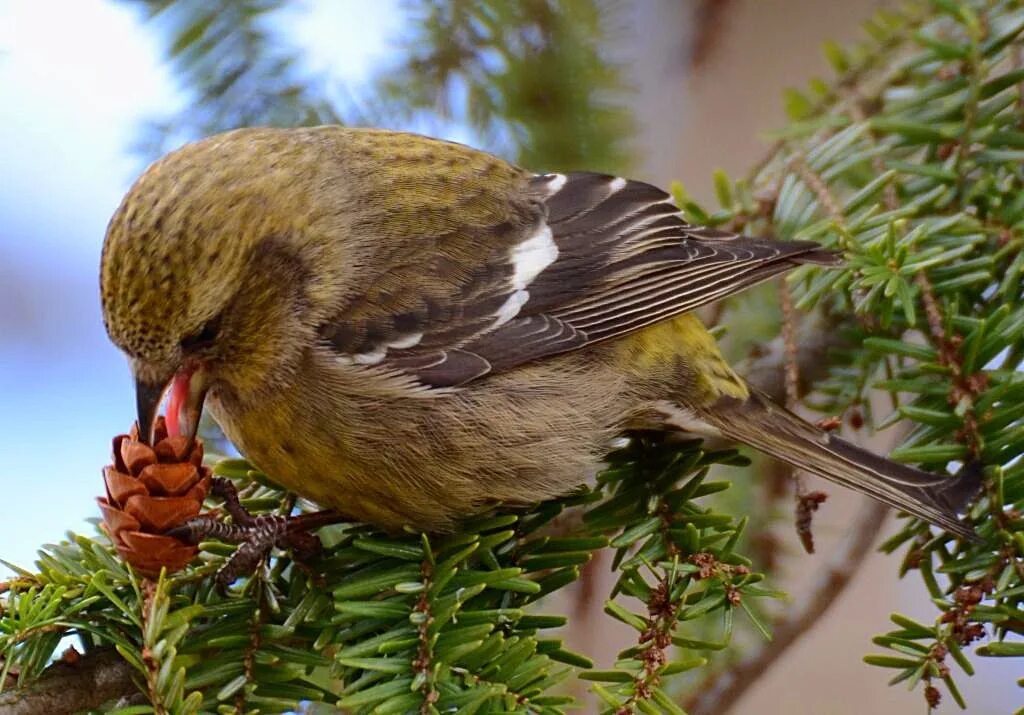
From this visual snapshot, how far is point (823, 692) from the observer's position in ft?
10.1

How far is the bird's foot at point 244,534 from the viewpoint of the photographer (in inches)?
49.4

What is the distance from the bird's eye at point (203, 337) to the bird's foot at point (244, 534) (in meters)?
0.19

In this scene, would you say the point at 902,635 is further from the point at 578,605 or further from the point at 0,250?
the point at 0,250

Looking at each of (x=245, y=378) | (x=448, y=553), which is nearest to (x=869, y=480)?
(x=448, y=553)

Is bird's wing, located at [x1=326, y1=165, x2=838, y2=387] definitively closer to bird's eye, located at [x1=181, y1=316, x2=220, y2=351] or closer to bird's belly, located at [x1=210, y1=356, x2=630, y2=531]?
bird's belly, located at [x1=210, y1=356, x2=630, y2=531]

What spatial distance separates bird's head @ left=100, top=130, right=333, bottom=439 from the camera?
54.9 inches

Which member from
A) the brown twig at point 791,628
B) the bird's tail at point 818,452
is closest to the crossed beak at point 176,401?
the bird's tail at point 818,452

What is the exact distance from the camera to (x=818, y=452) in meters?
1.65

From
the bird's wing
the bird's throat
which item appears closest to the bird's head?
the bird's throat

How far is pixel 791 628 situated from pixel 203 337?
1022mm

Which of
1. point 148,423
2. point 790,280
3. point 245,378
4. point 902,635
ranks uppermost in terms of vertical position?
point 790,280

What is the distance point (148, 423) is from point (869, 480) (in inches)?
38.6

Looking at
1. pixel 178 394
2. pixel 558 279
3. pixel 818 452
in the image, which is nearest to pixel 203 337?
→ pixel 178 394

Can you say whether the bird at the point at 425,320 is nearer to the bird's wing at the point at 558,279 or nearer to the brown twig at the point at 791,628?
the bird's wing at the point at 558,279
